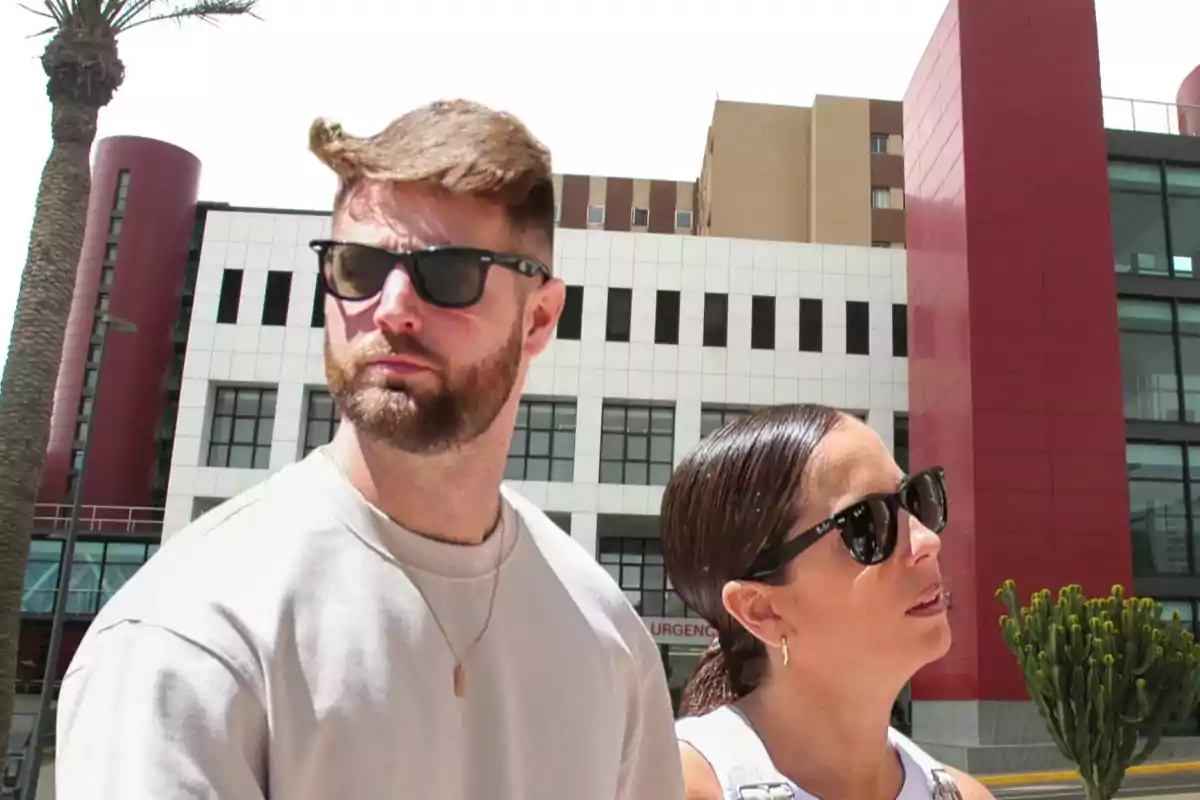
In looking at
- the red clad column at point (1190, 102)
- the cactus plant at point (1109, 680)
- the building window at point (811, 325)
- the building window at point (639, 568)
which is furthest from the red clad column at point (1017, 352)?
the cactus plant at point (1109, 680)

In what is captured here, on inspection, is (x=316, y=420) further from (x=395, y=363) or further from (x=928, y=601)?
(x=395, y=363)

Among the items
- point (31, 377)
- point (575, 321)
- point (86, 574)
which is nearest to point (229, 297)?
point (575, 321)

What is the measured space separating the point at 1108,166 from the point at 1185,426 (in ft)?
17.5

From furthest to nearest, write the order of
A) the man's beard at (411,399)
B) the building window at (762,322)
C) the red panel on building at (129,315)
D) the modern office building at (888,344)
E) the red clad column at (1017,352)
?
1. the red panel on building at (129,315)
2. the building window at (762,322)
3. the modern office building at (888,344)
4. the red clad column at (1017,352)
5. the man's beard at (411,399)

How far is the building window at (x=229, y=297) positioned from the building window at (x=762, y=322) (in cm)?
1235

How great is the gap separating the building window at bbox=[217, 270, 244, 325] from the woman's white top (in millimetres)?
24160

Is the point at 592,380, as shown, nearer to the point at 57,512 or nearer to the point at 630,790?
the point at 57,512

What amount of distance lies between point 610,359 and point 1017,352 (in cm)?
937

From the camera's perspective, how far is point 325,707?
102cm

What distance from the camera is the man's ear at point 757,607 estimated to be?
1873 mm

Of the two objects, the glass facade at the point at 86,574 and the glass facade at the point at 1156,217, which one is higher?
the glass facade at the point at 1156,217

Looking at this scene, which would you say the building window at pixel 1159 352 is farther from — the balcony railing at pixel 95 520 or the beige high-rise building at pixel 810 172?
the balcony railing at pixel 95 520

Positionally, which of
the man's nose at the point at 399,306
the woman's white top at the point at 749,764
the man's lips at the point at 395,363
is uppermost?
the man's nose at the point at 399,306

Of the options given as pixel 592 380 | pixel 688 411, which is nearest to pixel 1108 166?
pixel 688 411
